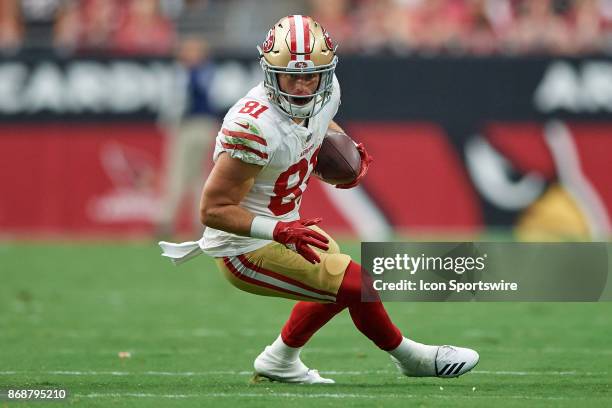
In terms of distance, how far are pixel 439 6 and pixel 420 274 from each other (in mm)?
8508

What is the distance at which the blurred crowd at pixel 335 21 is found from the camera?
1198 cm

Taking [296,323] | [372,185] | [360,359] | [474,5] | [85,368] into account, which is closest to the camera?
[296,323]

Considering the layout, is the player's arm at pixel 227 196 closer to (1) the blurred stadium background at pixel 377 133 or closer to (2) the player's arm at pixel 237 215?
(2) the player's arm at pixel 237 215

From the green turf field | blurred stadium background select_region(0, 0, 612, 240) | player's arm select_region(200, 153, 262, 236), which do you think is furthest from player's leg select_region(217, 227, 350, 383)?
blurred stadium background select_region(0, 0, 612, 240)

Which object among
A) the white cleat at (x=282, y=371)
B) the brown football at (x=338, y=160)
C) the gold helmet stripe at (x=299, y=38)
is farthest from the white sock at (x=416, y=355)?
the gold helmet stripe at (x=299, y=38)

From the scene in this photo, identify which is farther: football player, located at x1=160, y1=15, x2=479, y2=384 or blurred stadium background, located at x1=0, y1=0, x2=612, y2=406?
blurred stadium background, located at x1=0, y1=0, x2=612, y2=406

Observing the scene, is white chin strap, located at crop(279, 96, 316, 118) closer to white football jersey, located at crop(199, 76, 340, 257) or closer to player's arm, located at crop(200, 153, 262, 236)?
white football jersey, located at crop(199, 76, 340, 257)

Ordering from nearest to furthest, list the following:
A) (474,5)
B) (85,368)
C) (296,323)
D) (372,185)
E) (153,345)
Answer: (296,323), (85,368), (153,345), (372,185), (474,5)

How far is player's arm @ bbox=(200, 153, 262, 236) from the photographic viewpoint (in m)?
4.36

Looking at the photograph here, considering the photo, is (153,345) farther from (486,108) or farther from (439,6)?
(439,6)

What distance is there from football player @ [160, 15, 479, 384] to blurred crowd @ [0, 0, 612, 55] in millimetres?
7028

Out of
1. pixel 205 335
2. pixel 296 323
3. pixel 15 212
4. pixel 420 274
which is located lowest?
pixel 15 212

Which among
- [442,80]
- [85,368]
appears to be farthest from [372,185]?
[85,368]

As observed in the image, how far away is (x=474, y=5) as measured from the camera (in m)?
12.4
